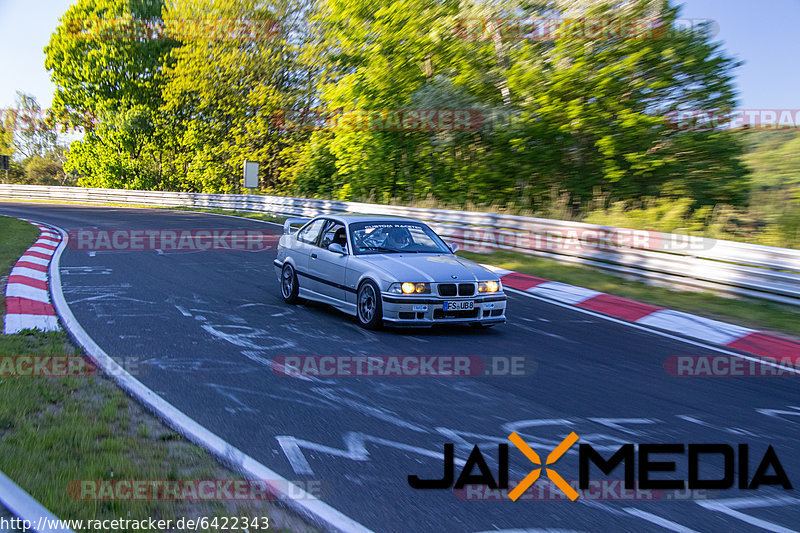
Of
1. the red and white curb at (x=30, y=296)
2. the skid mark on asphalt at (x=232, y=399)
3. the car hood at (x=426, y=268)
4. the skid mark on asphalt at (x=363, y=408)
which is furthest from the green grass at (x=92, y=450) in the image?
the car hood at (x=426, y=268)

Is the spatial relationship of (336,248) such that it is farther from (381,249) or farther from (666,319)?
(666,319)

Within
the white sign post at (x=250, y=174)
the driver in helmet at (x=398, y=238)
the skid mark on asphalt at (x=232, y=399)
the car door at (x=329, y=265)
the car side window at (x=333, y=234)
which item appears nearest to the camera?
the skid mark on asphalt at (x=232, y=399)

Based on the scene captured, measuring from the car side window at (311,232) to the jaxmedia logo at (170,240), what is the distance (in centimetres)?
571

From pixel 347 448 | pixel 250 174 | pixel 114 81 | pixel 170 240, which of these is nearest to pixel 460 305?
pixel 347 448

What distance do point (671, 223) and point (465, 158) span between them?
11.9 m

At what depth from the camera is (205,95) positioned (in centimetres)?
3994

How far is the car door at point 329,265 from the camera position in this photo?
834cm

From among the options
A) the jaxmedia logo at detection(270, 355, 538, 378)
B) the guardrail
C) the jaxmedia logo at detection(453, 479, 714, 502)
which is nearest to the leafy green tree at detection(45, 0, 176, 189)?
the guardrail

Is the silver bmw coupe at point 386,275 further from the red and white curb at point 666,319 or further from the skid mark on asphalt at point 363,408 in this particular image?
the red and white curb at point 666,319

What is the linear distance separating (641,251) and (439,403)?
305 inches

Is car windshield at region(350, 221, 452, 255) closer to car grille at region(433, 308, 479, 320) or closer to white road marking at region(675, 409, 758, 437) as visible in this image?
car grille at region(433, 308, 479, 320)

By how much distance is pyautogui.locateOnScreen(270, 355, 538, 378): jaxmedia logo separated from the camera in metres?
5.97

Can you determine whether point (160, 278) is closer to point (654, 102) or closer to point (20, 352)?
point (20, 352)

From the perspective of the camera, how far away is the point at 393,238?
869cm
